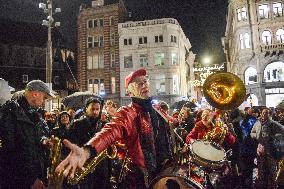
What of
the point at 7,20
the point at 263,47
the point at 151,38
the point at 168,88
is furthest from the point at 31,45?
the point at 263,47

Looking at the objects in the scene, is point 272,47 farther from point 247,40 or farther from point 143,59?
point 143,59

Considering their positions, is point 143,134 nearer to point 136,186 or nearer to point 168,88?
point 136,186

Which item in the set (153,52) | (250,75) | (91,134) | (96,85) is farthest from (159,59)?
(91,134)

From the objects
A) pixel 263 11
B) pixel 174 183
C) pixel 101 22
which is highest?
pixel 101 22

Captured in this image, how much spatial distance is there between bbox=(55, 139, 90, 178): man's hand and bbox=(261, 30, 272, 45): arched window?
42.5 m

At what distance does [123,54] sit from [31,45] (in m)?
13.6

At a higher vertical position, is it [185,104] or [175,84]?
[175,84]

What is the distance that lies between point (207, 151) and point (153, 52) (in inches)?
1672

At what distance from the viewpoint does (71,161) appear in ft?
7.39

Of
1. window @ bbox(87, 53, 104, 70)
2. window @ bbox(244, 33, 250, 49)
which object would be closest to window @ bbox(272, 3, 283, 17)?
window @ bbox(244, 33, 250, 49)

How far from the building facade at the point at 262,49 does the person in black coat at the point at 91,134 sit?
36684 mm

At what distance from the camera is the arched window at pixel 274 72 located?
39625 millimetres

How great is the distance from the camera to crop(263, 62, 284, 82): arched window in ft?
130

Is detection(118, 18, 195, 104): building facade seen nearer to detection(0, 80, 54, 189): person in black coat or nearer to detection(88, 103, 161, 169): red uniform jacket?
detection(0, 80, 54, 189): person in black coat
